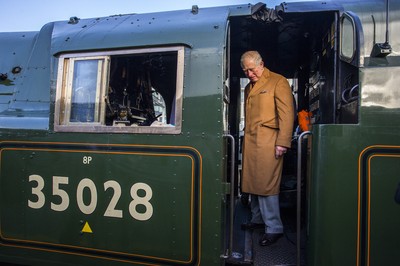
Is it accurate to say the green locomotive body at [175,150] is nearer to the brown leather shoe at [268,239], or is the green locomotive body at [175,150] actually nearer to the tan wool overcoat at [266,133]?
the brown leather shoe at [268,239]

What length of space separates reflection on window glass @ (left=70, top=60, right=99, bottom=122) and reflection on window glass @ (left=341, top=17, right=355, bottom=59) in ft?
6.22

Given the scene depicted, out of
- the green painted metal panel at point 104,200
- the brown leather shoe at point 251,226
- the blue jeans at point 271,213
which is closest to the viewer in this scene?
the green painted metal panel at point 104,200

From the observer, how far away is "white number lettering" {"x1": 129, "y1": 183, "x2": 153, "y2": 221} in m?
2.30

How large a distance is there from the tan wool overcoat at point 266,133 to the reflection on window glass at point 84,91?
1286 millimetres

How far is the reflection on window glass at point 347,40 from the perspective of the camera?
236 cm

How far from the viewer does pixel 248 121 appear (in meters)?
2.76

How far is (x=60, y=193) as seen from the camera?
2.46 metres

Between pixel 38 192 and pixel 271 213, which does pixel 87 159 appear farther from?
pixel 271 213

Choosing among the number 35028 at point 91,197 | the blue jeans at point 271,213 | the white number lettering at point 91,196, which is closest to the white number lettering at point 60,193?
the number 35028 at point 91,197

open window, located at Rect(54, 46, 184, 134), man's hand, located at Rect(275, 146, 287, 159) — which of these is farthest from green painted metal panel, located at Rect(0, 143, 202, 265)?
man's hand, located at Rect(275, 146, 287, 159)

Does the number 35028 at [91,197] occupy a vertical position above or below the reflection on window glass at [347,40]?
below

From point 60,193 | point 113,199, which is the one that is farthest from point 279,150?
point 60,193

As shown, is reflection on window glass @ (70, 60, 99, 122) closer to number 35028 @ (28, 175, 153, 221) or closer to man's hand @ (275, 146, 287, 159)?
number 35028 @ (28, 175, 153, 221)

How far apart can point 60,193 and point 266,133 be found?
1.71 m
